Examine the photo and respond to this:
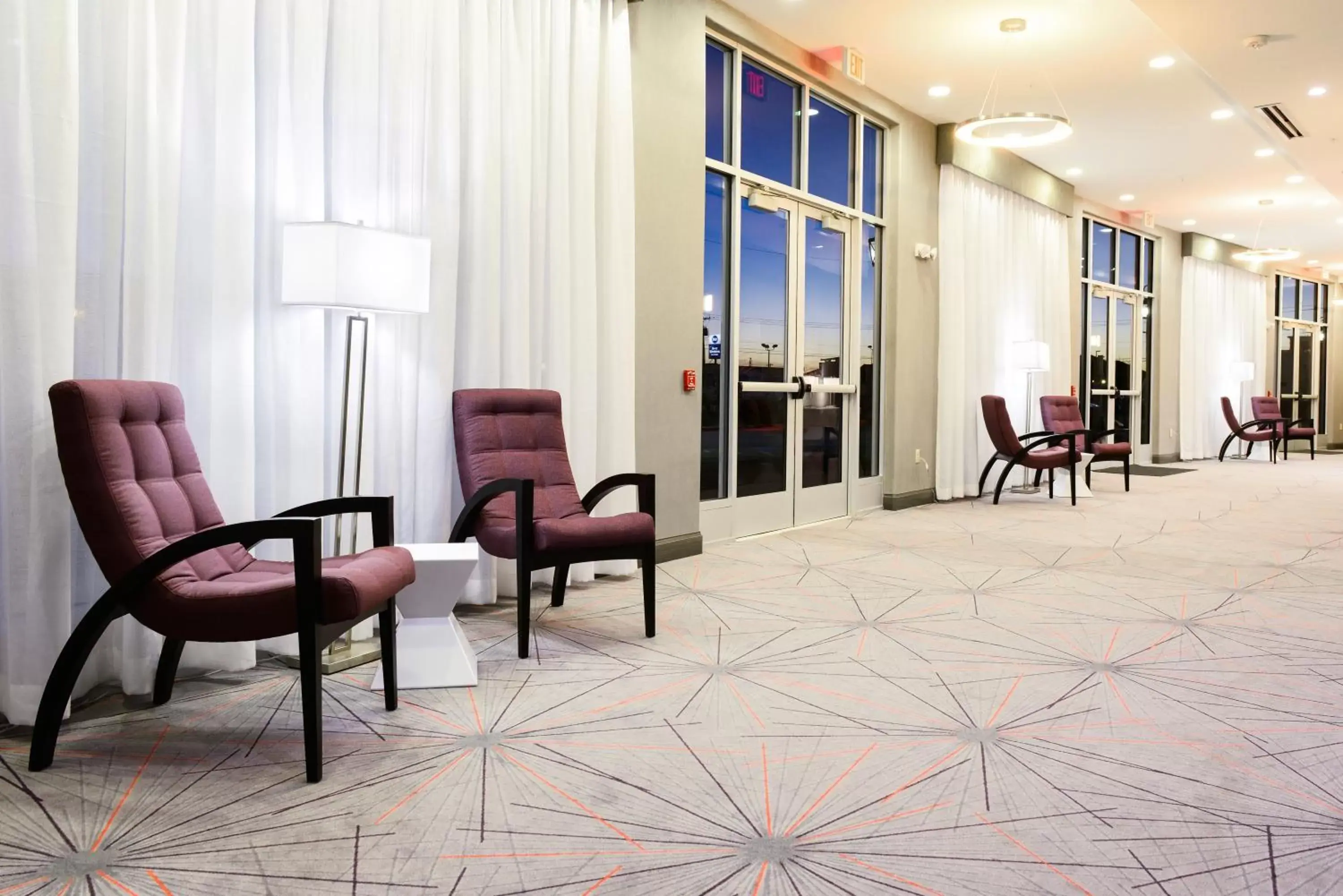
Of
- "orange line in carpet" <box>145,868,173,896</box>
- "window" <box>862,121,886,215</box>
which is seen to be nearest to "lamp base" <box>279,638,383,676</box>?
"orange line in carpet" <box>145,868,173,896</box>

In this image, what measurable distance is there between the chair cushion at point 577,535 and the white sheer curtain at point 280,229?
1.85 ft

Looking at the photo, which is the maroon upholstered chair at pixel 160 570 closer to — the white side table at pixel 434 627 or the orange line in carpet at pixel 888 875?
the white side table at pixel 434 627

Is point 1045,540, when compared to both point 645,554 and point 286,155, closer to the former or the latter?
point 645,554

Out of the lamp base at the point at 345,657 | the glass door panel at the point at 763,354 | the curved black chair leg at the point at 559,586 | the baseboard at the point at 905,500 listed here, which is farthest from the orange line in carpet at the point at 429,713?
the baseboard at the point at 905,500

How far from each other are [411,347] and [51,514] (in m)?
1.49

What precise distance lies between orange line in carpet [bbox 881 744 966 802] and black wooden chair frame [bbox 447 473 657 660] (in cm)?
135

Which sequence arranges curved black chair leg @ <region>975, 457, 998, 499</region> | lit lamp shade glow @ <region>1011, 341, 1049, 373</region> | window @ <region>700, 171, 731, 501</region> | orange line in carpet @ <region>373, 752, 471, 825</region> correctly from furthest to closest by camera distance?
lit lamp shade glow @ <region>1011, 341, 1049, 373</region> → curved black chair leg @ <region>975, 457, 998, 499</region> → window @ <region>700, 171, 731, 501</region> → orange line in carpet @ <region>373, 752, 471, 825</region>

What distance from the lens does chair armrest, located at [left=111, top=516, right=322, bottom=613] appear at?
2283 millimetres

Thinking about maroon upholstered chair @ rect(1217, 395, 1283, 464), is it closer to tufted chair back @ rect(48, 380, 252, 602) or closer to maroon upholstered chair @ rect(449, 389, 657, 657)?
maroon upholstered chair @ rect(449, 389, 657, 657)

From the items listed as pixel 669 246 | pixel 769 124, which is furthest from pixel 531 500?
pixel 769 124

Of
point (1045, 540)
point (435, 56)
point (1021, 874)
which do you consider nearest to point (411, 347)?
point (435, 56)

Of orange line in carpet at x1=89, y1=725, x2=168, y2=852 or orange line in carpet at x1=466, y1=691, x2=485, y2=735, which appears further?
orange line in carpet at x1=466, y1=691, x2=485, y2=735

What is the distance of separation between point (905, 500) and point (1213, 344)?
27.8 feet

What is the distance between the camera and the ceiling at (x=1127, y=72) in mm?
5609
